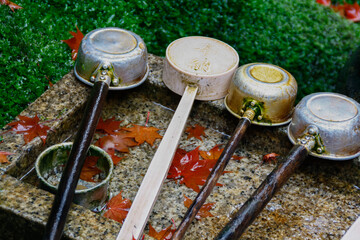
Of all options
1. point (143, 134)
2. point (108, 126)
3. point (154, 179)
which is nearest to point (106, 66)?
point (108, 126)

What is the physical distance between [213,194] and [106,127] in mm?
952

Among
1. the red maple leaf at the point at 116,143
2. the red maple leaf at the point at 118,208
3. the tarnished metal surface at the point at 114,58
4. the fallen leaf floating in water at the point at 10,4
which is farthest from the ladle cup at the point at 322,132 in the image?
the fallen leaf floating in water at the point at 10,4

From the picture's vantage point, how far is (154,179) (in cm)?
244

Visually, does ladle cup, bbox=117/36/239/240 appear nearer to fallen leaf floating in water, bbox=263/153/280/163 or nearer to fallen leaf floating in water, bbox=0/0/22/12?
fallen leaf floating in water, bbox=263/153/280/163

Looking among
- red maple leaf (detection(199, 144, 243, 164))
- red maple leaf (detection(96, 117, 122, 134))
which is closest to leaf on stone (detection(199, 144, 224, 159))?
red maple leaf (detection(199, 144, 243, 164))

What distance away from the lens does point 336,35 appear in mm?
5211

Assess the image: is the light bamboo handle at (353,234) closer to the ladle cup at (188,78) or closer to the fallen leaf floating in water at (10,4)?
the ladle cup at (188,78)

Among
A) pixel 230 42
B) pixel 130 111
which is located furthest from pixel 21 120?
pixel 230 42

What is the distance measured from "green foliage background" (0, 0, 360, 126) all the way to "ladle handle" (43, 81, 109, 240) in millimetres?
811

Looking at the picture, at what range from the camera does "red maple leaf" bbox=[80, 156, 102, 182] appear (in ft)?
8.79

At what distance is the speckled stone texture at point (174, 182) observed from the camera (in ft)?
7.17

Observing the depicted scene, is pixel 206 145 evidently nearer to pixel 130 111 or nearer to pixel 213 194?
pixel 213 194

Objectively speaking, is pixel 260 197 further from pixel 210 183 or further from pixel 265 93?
pixel 265 93

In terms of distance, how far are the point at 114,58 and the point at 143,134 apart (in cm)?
61
